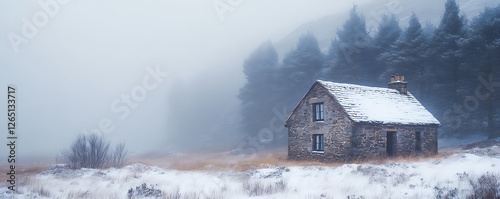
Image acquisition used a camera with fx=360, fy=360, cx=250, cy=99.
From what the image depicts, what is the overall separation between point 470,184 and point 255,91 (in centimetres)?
4221

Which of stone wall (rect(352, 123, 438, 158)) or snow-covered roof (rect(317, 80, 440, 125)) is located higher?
snow-covered roof (rect(317, 80, 440, 125))

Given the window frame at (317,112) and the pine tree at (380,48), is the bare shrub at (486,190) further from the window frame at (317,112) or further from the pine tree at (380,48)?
the pine tree at (380,48)

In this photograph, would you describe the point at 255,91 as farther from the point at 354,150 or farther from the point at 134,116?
the point at 134,116

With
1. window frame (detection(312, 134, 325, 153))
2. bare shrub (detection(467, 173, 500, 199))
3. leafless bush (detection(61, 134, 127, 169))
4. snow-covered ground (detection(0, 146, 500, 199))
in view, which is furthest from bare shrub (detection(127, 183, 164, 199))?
window frame (detection(312, 134, 325, 153))

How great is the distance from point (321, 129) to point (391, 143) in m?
4.45

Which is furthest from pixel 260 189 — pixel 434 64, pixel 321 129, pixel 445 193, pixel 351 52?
pixel 351 52

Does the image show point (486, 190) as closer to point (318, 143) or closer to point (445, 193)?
point (445, 193)

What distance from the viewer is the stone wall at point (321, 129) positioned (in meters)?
21.2

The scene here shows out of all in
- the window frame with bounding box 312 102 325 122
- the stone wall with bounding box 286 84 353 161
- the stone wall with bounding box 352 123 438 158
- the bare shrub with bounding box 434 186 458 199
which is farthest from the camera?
the window frame with bounding box 312 102 325 122

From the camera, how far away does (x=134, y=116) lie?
12069 cm

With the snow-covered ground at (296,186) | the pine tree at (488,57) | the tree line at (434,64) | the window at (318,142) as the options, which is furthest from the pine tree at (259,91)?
the snow-covered ground at (296,186)

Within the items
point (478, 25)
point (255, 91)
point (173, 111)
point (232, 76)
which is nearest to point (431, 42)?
point (478, 25)

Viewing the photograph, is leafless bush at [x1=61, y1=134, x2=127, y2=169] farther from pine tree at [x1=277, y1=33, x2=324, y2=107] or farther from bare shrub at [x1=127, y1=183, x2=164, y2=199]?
pine tree at [x1=277, y1=33, x2=324, y2=107]

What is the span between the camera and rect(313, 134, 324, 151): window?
23.1 m
